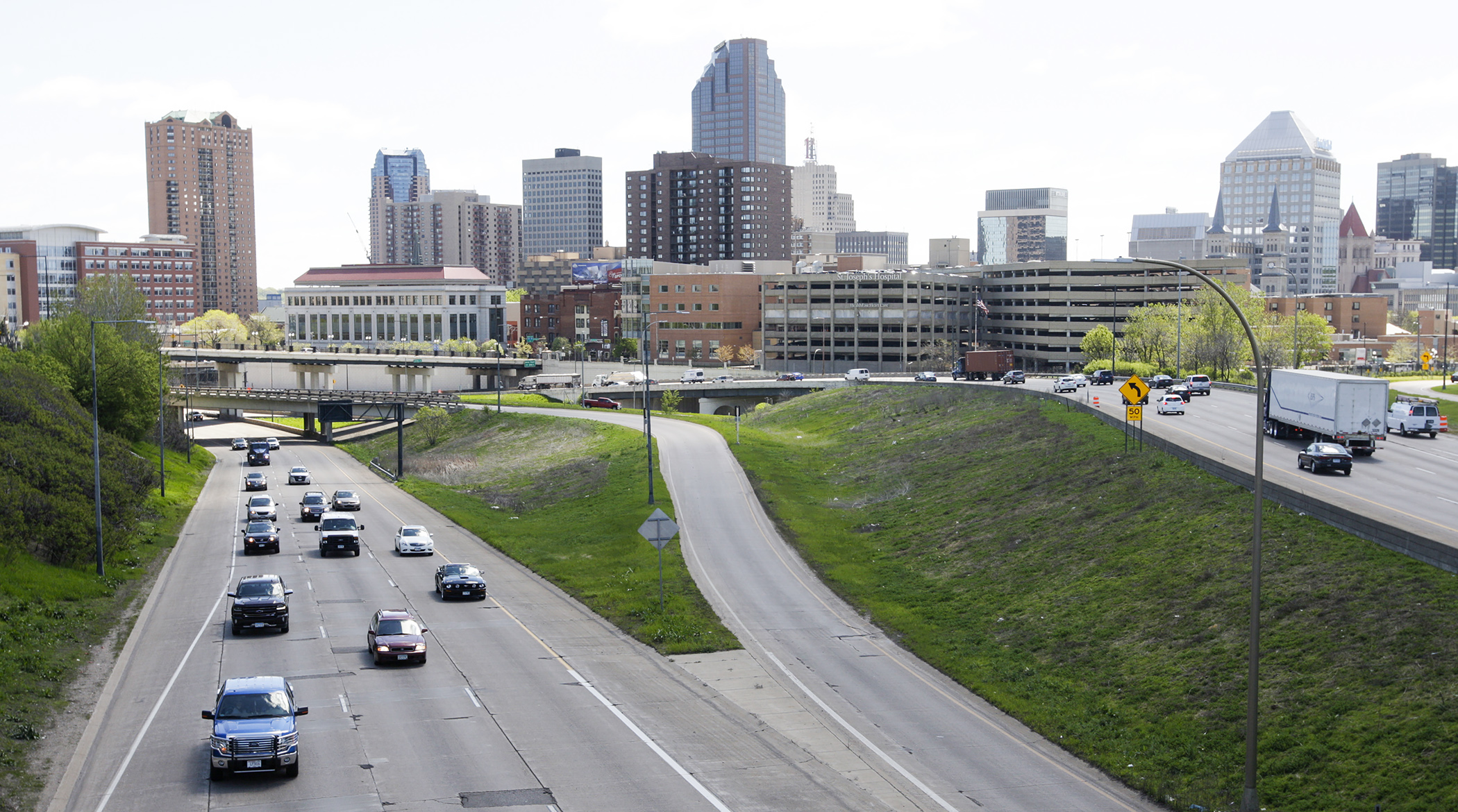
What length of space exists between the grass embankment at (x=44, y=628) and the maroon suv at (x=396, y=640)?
716 cm

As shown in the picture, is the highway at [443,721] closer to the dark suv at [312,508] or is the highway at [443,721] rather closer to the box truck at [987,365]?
the dark suv at [312,508]

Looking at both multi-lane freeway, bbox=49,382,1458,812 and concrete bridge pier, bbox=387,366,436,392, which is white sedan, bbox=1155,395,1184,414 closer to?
multi-lane freeway, bbox=49,382,1458,812

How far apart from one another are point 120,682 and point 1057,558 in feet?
97.9

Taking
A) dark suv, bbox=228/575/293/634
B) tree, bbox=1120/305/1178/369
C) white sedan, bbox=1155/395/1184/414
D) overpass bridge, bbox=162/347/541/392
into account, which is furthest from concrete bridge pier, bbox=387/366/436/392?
dark suv, bbox=228/575/293/634

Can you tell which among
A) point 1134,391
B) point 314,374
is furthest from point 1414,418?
point 314,374

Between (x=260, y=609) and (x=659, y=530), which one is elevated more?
(x=659, y=530)

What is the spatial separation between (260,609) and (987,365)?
99.6 meters

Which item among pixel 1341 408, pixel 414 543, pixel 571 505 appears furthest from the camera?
pixel 571 505

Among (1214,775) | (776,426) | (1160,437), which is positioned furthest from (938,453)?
(1214,775)

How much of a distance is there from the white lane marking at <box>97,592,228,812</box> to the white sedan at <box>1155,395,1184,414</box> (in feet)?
172

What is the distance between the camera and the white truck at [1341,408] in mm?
50969

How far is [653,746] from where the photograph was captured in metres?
26.2

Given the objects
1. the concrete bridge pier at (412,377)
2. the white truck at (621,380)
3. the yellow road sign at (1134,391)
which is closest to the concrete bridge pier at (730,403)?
the white truck at (621,380)

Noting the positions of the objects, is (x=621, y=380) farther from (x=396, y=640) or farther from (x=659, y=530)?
(x=396, y=640)
